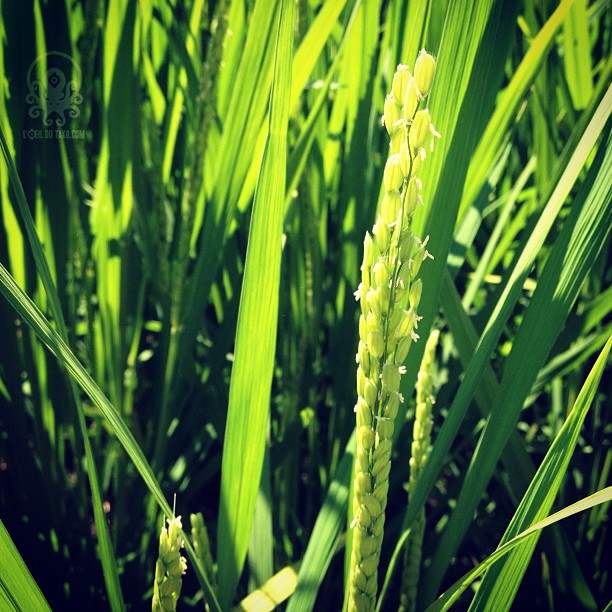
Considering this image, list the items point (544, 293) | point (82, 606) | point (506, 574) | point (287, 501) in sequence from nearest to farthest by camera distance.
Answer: point (506, 574)
point (544, 293)
point (82, 606)
point (287, 501)

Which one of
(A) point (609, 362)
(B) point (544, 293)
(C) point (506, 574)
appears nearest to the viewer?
(C) point (506, 574)

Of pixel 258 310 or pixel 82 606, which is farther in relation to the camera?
pixel 82 606

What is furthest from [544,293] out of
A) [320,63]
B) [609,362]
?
[609,362]

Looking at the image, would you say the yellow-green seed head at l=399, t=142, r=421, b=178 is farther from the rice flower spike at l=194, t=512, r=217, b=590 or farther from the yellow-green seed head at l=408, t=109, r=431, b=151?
the rice flower spike at l=194, t=512, r=217, b=590

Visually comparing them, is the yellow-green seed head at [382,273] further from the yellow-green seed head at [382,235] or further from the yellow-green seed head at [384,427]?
the yellow-green seed head at [384,427]

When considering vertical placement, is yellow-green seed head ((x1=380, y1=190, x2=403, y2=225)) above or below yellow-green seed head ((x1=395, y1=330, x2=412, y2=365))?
above

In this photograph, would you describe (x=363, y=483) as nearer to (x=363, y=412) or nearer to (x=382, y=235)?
(x=363, y=412)

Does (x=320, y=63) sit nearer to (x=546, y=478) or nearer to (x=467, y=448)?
(x=546, y=478)
